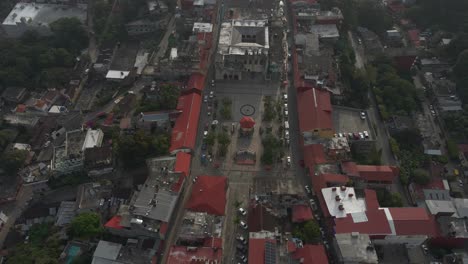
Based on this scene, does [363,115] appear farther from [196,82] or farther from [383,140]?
[196,82]

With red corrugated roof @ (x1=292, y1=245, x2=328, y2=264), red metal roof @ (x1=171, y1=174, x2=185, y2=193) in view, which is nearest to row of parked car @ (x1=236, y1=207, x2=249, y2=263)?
red corrugated roof @ (x1=292, y1=245, x2=328, y2=264)

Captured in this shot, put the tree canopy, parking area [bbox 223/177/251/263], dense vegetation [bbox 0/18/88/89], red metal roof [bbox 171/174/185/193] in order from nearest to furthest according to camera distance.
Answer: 1. parking area [bbox 223/177/251/263]
2. red metal roof [bbox 171/174/185/193]
3. the tree canopy
4. dense vegetation [bbox 0/18/88/89]

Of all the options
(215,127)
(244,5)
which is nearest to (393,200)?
(215,127)

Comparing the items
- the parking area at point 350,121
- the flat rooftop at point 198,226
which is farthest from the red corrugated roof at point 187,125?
the parking area at point 350,121

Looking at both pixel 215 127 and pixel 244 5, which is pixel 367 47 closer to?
pixel 244 5

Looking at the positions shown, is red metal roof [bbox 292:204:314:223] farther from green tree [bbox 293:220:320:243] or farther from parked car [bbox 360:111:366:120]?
parked car [bbox 360:111:366:120]

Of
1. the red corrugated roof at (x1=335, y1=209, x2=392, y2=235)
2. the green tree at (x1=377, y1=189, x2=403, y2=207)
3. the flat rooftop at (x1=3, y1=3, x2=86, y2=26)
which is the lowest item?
the red corrugated roof at (x1=335, y1=209, x2=392, y2=235)

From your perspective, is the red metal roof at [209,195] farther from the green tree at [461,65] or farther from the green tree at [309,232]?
the green tree at [461,65]
